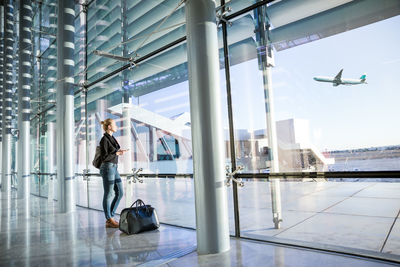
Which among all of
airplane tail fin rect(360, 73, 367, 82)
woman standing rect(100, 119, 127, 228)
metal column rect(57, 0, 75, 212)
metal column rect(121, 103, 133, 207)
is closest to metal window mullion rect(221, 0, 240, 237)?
airplane tail fin rect(360, 73, 367, 82)

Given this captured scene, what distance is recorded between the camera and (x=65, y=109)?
6.07m

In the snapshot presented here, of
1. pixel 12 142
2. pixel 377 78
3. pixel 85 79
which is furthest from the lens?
pixel 12 142

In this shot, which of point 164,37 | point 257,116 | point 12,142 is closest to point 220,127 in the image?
point 257,116

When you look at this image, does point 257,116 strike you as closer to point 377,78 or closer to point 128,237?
point 377,78

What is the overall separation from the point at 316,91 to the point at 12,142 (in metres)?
12.8

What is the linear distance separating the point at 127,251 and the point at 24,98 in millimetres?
8241

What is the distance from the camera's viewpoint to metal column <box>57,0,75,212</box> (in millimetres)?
5992

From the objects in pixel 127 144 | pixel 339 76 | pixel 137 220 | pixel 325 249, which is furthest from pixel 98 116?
pixel 325 249

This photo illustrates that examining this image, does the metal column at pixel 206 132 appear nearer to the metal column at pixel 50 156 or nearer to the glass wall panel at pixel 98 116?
the glass wall panel at pixel 98 116

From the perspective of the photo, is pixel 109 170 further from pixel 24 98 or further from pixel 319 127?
pixel 24 98

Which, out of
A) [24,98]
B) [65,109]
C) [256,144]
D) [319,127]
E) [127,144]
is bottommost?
[256,144]

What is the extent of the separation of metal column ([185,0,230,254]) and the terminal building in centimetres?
1

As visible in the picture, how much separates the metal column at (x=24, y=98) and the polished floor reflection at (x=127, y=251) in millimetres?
5580

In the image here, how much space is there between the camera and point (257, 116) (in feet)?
11.5
